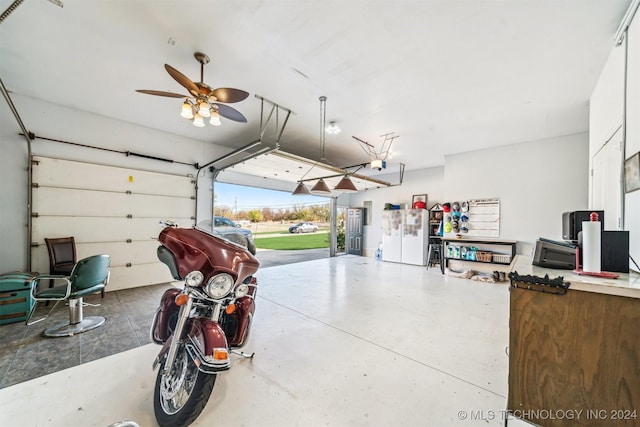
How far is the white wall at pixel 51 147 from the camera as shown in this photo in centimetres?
357

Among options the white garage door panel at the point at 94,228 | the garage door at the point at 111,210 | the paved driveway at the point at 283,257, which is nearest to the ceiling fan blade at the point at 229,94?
the garage door at the point at 111,210

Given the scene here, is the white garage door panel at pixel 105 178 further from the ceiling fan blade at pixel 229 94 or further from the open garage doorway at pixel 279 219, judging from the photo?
the ceiling fan blade at pixel 229 94

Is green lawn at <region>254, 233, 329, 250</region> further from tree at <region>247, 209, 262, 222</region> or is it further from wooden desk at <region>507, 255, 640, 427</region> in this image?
wooden desk at <region>507, 255, 640, 427</region>

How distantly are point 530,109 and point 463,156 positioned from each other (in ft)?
7.99

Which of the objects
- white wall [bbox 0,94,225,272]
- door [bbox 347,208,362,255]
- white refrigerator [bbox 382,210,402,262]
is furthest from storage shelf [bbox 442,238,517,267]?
white wall [bbox 0,94,225,272]

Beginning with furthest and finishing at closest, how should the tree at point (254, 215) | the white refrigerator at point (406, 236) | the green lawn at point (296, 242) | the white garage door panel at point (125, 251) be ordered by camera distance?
the green lawn at point (296, 242)
the tree at point (254, 215)
the white refrigerator at point (406, 236)
the white garage door panel at point (125, 251)

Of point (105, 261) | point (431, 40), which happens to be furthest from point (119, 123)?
point (431, 40)

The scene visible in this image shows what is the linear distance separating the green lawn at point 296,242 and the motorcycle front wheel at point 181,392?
992 cm

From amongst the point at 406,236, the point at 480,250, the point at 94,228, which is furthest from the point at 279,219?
the point at 480,250

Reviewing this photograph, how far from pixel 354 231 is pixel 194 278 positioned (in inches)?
357

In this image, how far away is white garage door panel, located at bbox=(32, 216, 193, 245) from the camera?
3.91 meters

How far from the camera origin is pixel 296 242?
14.3 m

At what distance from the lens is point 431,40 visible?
8.13 feet

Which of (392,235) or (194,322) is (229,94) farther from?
(392,235)
